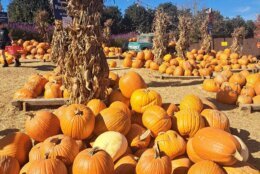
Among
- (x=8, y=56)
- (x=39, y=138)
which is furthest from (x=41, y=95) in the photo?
(x=8, y=56)

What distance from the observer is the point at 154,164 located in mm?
2670

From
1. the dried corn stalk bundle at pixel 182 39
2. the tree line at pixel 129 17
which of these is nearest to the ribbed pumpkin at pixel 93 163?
the dried corn stalk bundle at pixel 182 39

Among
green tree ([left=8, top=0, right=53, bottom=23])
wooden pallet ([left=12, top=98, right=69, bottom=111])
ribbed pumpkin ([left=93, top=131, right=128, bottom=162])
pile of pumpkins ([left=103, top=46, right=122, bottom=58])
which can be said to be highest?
green tree ([left=8, top=0, right=53, bottom=23])

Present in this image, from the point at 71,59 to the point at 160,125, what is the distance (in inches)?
84.7

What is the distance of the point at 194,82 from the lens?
373 inches

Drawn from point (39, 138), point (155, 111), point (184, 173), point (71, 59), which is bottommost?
point (184, 173)

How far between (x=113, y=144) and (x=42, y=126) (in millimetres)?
834

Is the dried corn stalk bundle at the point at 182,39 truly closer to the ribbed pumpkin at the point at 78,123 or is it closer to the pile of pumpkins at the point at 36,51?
the pile of pumpkins at the point at 36,51

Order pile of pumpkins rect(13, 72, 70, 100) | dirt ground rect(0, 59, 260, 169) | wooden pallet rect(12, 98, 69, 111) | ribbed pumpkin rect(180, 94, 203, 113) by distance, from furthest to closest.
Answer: pile of pumpkins rect(13, 72, 70, 100), wooden pallet rect(12, 98, 69, 111), dirt ground rect(0, 59, 260, 169), ribbed pumpkin rect(180, 94, 203, 113)

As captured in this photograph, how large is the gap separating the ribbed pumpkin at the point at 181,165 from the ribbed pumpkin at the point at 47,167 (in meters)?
1.04

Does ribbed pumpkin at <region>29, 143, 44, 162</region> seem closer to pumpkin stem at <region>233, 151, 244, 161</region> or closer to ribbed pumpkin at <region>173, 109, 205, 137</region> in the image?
ribbed pumpkin at <region>173, 109, 205, 137</region>

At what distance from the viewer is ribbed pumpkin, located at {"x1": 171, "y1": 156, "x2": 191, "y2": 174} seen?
2.96 meters

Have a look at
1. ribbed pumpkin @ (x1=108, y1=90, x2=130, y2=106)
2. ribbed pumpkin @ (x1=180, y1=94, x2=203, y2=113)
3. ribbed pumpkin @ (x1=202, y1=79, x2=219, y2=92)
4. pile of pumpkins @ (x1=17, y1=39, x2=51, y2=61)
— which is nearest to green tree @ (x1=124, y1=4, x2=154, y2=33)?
pile of pumpkins @ (x1=17, y1=39, x2=51, y2=61)

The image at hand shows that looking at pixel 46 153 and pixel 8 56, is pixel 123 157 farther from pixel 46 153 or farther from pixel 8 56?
pixel 8 56
